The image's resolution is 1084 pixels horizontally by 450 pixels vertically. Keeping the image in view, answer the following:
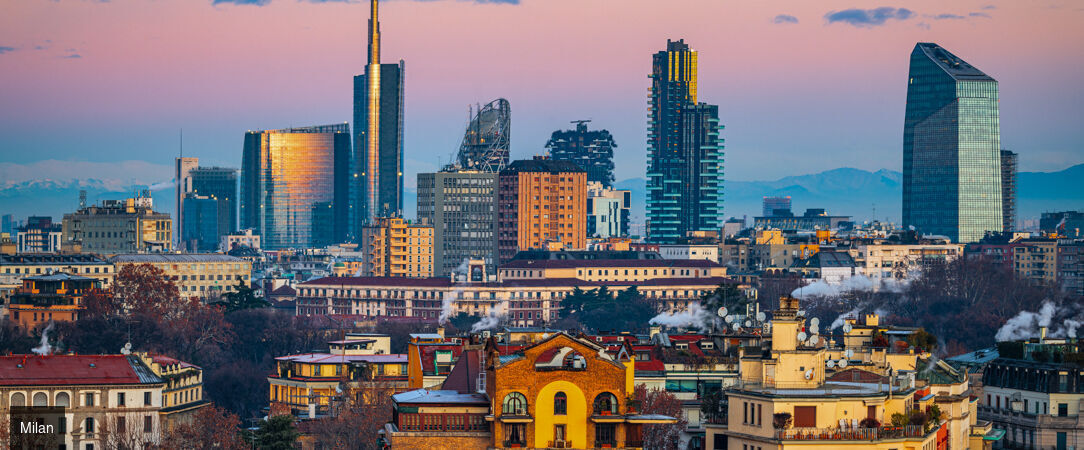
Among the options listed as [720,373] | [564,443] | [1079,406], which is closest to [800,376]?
[564,443]

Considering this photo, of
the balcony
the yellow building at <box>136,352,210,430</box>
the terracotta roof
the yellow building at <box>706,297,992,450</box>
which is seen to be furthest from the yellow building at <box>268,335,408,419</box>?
the balcony

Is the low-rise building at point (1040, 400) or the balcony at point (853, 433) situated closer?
the balcony at point (853, 433)

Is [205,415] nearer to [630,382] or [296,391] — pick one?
[296,391]

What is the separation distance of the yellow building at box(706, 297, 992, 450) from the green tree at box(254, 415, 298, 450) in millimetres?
23131

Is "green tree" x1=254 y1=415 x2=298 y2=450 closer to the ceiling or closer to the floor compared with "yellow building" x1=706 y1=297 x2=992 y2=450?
closer to the floor

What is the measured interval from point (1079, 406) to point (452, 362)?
3701 centimetres

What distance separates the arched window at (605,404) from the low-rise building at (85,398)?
32505mm

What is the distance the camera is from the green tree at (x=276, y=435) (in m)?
106

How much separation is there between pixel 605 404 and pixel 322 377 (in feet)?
198

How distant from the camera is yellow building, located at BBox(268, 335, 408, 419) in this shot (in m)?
143

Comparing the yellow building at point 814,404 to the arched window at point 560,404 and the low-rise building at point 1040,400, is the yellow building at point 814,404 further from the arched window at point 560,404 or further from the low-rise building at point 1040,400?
the low-rise building at point 1040,400

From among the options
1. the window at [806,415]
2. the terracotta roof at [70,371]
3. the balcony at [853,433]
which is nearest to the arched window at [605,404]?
the balcony at [853,433]

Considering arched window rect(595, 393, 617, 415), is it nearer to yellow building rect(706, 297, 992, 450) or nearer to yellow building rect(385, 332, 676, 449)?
yellow building rect(385, 332, 676, 449)

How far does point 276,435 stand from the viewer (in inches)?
4188
